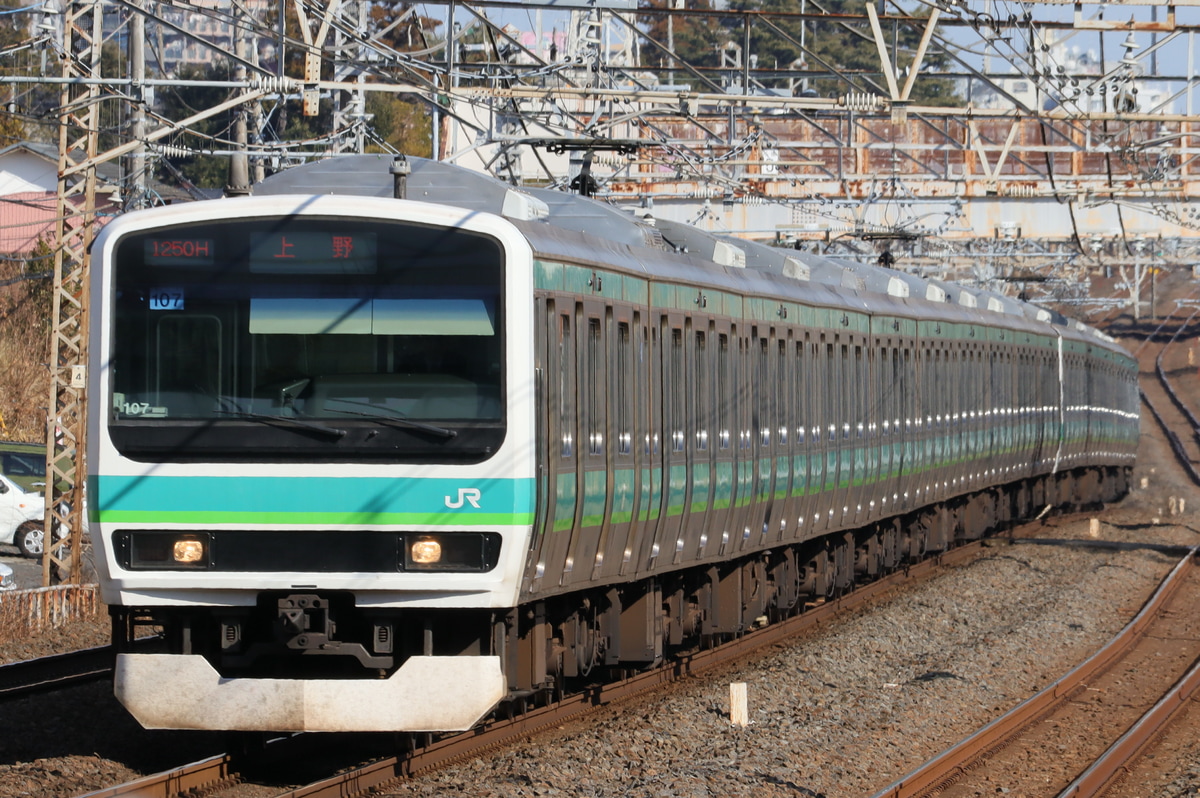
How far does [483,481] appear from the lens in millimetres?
8227

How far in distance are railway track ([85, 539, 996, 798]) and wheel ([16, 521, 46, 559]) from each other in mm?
12505

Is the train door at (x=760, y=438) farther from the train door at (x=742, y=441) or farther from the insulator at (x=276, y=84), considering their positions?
the insulator at (x=276, y=84)

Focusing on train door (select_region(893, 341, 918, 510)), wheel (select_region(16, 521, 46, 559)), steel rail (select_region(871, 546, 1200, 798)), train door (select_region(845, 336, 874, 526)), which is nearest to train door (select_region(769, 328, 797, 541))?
train door (select_region(845, 336, 874, 526))

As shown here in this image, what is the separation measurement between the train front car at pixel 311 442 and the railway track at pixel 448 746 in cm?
30

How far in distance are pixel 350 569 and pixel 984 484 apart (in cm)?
1700

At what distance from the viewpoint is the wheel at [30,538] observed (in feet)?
79.5

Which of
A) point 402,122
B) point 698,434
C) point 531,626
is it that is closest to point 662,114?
point 698,434

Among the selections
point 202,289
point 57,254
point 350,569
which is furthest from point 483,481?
point 57,254

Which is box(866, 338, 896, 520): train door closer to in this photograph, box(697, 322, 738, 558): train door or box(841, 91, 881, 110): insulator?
box(841, 91, 881, 110): insulator

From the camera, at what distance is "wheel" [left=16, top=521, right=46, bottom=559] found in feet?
79.5

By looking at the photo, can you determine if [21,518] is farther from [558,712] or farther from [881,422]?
[558,712]

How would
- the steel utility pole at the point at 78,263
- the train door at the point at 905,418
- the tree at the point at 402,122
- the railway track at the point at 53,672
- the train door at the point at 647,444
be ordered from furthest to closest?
1. the tree at the point at 402,122
2. the train door at the point at 905,418
3. the steel utility pole at the point at 78,263
4. the railway track at the point at 53,672
5. the train door at the point at 647,444

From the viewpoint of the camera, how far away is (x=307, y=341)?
822 cm

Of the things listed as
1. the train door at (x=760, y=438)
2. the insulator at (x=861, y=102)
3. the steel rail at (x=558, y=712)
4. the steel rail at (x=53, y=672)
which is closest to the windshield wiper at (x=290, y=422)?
the steel rail at (x=558, y=712)
